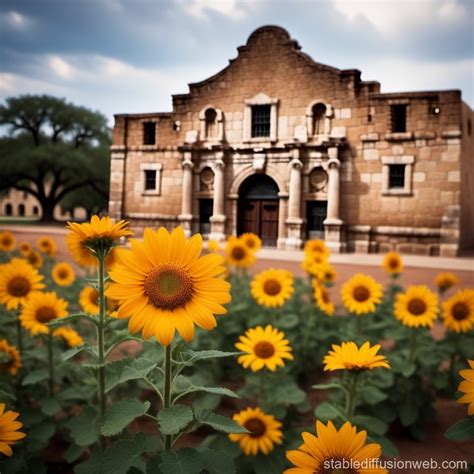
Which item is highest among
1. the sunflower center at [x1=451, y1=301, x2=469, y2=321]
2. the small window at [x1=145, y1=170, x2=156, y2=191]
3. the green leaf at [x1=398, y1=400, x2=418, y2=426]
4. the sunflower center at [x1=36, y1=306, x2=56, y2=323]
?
the small window at [x1=145, y1=170, x2=156, y2=191]

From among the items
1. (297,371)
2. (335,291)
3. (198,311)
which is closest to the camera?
(198,311)

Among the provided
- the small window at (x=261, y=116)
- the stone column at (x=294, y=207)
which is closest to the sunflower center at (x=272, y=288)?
the small window at (x=261, y=116)

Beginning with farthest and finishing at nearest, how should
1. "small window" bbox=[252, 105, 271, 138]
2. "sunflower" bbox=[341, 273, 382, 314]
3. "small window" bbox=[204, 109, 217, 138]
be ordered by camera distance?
"small window" bbox=[252, 105, 271, 138]
"small window" bbox=[204, 109, 217, 138]
"sunflower" bbox=[341, 273, 382, 314]

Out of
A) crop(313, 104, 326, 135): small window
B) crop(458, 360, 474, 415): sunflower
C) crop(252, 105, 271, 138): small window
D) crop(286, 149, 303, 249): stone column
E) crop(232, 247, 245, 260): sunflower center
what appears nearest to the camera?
crop(458, 360, 474, 415): sunflower

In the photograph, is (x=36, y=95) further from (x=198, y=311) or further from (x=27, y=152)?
(x=198, y=311)

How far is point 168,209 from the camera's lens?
407 centimetres

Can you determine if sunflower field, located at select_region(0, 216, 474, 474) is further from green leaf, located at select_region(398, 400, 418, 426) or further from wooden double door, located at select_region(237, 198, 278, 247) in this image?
wooden double door, located at select_region(237, 198, 278, 247)

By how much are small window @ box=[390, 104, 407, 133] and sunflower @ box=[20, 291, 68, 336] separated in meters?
5.88

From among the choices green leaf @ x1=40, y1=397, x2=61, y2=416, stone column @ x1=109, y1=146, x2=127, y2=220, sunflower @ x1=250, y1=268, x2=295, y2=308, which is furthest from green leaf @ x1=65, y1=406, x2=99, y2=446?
stone column @ x1=109, y1=146, x2=127, y2=220

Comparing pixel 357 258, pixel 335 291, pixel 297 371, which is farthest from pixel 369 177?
pixel 297 371

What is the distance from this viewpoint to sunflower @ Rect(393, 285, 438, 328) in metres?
1.98

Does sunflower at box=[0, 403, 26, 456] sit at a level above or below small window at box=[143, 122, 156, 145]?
below

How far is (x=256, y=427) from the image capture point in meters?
1.59

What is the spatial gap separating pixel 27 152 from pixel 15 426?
10.1 ft
